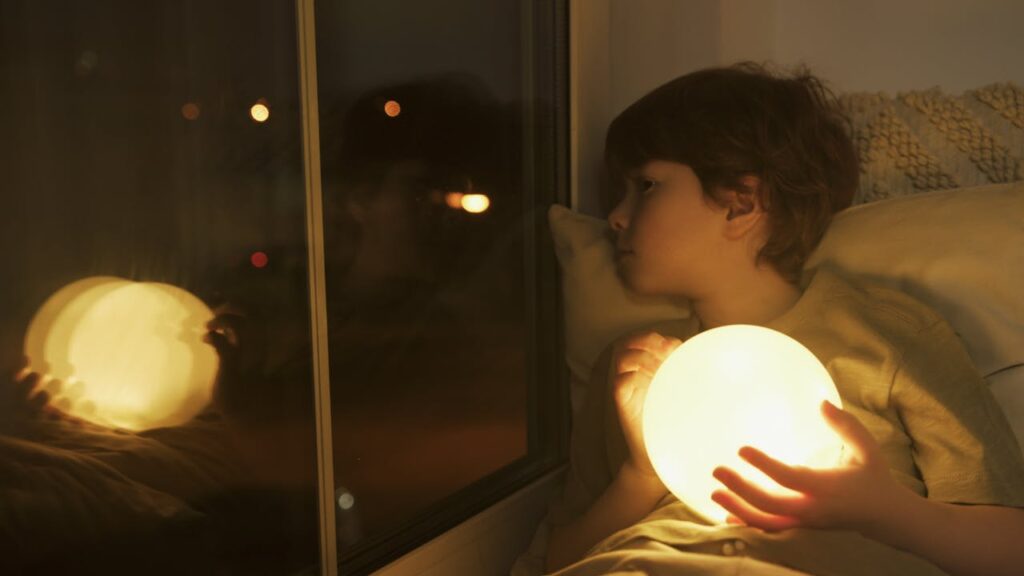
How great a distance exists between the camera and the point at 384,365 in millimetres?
1393

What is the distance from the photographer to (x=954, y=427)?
1093mm

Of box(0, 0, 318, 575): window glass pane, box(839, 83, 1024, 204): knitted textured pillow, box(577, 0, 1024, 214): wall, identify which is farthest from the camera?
box(577, 0, 1024, 214): wall

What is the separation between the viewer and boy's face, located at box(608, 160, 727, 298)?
4.23 feet

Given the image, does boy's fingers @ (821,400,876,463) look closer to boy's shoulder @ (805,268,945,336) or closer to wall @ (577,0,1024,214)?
boy's shoulder @ (805,268,945,336)

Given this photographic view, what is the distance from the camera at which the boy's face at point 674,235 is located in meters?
1.29

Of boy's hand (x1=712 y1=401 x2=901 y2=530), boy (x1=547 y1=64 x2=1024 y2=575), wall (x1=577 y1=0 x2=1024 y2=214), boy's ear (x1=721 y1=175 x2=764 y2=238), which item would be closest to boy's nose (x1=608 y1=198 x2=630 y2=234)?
boy (x1=547 y1=64 x2=1024 y2=575)

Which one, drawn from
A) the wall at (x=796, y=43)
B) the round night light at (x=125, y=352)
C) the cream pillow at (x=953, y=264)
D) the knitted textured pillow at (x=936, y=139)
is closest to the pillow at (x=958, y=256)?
the cream pillow at (x=953, y=264)

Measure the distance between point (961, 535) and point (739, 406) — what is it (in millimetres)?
344

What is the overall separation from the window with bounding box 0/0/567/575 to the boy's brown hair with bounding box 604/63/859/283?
0.32 m

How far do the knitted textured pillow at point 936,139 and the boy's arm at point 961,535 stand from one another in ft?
2.03

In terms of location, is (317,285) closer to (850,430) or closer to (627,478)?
(627,478)

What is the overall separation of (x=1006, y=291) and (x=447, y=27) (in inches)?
35.1

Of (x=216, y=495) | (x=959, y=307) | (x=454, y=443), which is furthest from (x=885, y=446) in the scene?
(x=216, y=495)

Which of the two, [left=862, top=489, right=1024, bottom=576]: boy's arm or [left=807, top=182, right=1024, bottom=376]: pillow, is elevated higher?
[left=807, top=182, right=1024, bottom=376]: pillow
